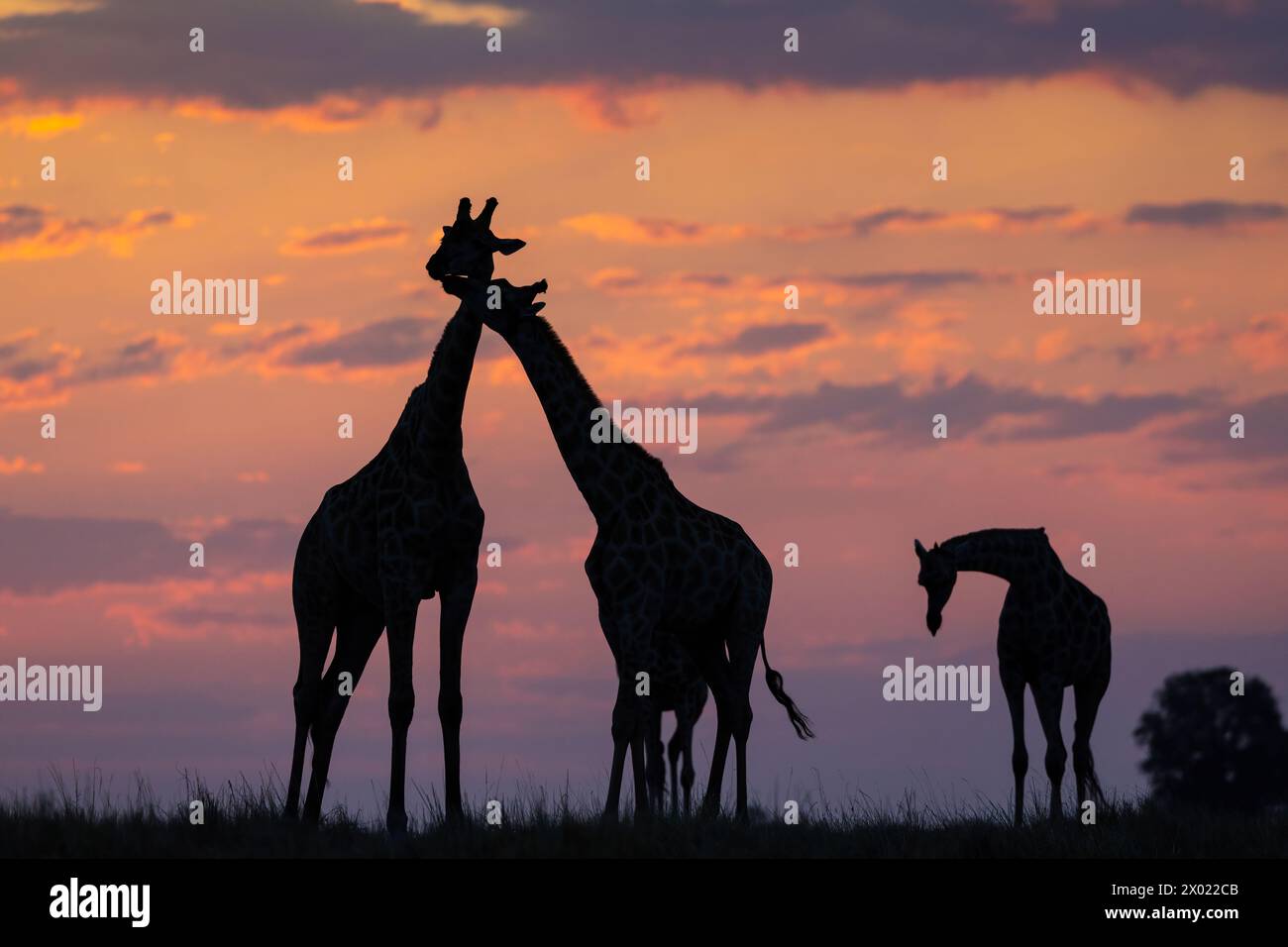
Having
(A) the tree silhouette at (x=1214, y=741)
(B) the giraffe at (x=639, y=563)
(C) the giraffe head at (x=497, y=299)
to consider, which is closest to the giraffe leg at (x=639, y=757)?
(B) the giraffe at (x=639, y=563)

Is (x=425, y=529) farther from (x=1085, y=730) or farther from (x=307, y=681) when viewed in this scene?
(x=1085, y=730)

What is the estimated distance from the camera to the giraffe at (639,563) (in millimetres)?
20891

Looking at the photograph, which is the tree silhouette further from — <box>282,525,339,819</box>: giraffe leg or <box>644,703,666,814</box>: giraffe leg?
<box>282,525,339,819</box>: giraffe leg

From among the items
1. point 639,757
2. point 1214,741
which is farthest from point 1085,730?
point 1214,741

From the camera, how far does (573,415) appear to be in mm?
21500

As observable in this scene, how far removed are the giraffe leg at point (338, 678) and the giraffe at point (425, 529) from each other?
0.15 ft

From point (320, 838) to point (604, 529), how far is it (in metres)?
4.66

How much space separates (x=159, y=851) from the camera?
18.9 metres

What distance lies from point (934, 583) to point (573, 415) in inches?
249

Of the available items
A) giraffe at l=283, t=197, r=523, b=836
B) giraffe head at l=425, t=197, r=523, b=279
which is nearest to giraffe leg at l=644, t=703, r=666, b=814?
giraffe at l=283, t=197, r=523, b=836
